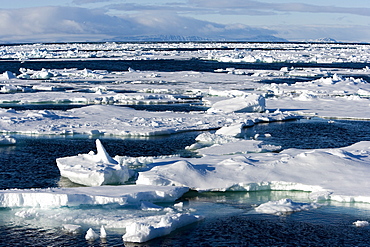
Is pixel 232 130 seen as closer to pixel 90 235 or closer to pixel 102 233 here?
pixel 102 233

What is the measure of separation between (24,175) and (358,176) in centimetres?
807

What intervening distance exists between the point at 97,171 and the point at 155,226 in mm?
3263

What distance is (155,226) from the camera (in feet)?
29.9

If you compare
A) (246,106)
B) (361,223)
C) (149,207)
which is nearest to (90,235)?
(149,207)

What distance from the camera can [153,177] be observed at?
11789 mm

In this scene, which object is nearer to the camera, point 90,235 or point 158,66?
point 90,235

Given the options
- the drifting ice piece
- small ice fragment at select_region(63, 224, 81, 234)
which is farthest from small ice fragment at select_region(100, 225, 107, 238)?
the drifting ice piece

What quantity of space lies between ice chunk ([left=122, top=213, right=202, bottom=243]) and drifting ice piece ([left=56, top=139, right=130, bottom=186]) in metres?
2.71

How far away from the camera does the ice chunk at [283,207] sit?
34.1 feet

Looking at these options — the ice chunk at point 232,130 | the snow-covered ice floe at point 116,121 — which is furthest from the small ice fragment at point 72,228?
the ice chunk at point 232,130

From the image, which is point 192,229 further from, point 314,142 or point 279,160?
point 314,142

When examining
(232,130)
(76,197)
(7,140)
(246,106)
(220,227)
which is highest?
(246,106)

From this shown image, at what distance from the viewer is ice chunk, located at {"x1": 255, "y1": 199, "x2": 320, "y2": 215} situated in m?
10.4

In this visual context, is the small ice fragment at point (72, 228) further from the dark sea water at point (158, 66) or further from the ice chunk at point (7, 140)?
the dark sea water at point (158, 66)
